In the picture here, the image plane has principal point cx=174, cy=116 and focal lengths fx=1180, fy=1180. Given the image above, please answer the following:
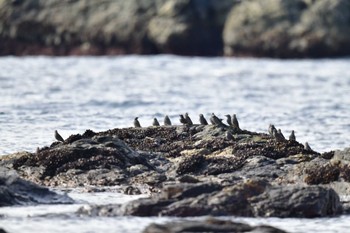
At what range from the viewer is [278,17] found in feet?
262

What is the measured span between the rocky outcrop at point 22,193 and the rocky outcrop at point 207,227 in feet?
12.5

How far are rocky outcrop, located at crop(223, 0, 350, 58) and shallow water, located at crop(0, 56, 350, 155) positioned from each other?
2.80m

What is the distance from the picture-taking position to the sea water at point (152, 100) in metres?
19.0

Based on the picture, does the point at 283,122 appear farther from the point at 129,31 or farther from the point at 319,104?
the point at 129,31

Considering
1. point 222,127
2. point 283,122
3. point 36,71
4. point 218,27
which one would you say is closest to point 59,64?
point 36,71

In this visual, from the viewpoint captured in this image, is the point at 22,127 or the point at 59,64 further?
the point at 59,64

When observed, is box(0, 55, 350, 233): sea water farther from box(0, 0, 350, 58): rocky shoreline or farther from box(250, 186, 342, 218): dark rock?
box(0, 0, 350, 58): rocky shoreline

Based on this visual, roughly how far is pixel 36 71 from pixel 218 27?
21.7 meters

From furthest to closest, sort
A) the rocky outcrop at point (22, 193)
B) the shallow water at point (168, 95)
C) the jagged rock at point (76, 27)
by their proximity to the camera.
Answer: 1. the jagged rock at point (76, 27)
2. the shallow water at point (168, 95)
3. the rocky outcrop at point (22, 193)

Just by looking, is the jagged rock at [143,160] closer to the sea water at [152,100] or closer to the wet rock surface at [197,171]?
the wet rock surface at [197,171]

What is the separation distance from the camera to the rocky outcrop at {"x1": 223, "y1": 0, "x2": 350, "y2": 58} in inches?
3088

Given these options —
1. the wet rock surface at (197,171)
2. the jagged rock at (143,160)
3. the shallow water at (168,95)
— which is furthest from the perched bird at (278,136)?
the shallow water at (168,95)

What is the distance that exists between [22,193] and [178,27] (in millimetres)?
62469

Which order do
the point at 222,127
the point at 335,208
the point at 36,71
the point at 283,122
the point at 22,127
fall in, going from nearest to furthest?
1. the point at 335,208
2. the point at 222,127
3. the point at 22,127
4. the point at 283,122
5. the point at 36,71
